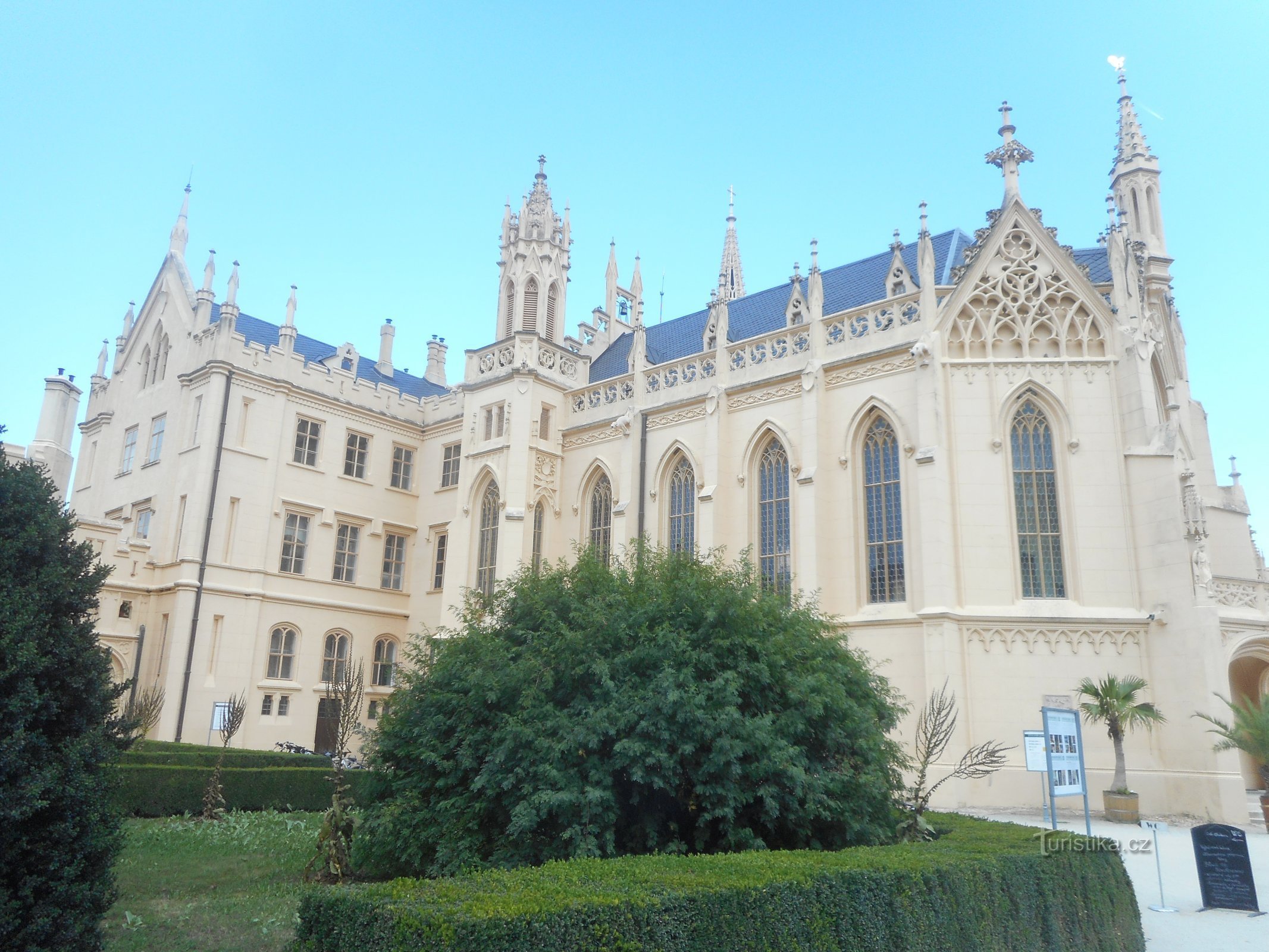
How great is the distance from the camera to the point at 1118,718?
1803 centimetres

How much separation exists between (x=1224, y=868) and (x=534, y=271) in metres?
25.5

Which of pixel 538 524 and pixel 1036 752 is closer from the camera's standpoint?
pixel 1036 752

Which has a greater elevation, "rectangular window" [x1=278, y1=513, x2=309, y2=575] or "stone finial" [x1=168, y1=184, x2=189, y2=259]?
"stone finial" [x1=168, y1=184, x2=189, y2=259]

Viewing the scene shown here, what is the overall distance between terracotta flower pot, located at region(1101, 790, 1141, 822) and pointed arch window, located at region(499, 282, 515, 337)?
21772mm

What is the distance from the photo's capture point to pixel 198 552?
91.9 feet

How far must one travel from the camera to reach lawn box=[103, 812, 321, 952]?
27.1ft

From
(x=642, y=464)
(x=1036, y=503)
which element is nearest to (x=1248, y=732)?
(x=1036, y=503)

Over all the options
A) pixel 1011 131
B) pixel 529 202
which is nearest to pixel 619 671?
pixel 1011 131

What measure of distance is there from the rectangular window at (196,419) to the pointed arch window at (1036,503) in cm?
2372

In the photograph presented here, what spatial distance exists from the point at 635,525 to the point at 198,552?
13.1m

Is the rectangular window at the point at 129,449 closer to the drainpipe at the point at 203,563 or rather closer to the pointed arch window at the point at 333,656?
the drainpipe at the point at 203,563

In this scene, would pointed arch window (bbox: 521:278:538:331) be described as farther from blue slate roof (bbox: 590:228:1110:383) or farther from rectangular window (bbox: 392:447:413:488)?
rectangular window (bbox: 392:447:413:488)

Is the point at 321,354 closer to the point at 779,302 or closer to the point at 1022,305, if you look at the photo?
the point at 779,302

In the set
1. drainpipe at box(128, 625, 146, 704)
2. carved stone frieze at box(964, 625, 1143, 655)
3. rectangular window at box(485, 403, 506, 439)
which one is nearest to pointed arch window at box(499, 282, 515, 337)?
rectangular window at box(485, 403, 506, 439)
